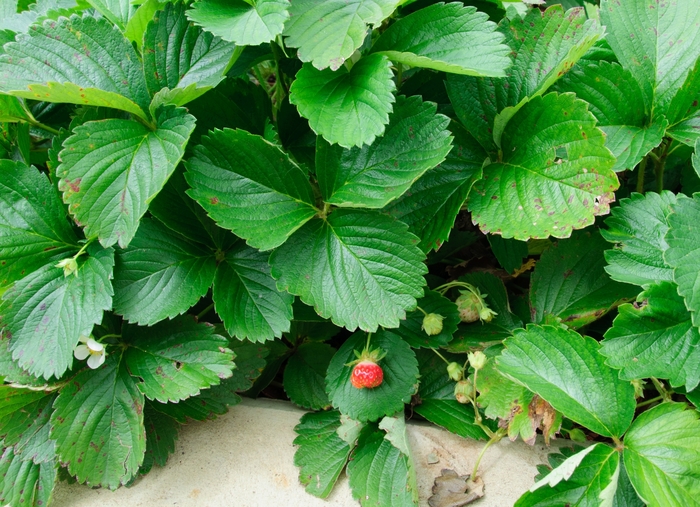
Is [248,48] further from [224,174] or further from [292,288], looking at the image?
[292,288]

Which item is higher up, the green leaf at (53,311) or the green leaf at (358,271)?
the green leaf at (53,311)

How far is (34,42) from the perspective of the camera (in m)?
1.15

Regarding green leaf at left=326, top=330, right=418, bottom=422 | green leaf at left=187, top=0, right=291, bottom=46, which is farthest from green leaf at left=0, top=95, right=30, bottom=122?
green leaf at left=326, top=330, right=418, bottom=422

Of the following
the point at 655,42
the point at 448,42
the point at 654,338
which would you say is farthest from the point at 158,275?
the point at 655,42

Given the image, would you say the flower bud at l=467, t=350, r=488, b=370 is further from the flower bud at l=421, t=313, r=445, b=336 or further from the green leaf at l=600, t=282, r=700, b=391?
the green leaf at l=600, t=282, r=700, b=391

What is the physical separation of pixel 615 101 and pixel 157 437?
4.12ft

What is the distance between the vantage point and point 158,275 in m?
1.24

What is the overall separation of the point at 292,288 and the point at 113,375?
0.46 m

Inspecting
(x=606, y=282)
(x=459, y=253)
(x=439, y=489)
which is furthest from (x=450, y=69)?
(x=439, y=489)

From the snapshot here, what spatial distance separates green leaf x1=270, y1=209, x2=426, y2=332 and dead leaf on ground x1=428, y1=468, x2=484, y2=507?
385 millimetres

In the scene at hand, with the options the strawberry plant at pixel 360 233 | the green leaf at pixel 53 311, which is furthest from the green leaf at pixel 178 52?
the green leaf at pixel 53 311

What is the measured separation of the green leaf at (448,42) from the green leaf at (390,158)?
0.10 meters

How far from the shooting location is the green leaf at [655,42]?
1.25m

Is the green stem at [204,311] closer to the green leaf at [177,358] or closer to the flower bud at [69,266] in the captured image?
the green leaf at [177,358]
